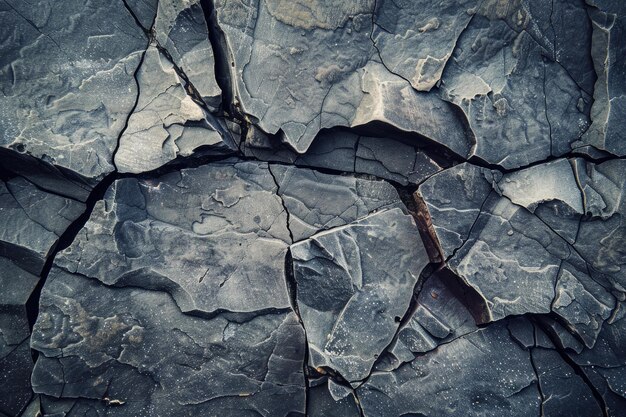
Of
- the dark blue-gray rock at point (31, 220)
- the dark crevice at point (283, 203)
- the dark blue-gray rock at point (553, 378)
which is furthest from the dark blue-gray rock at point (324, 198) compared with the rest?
the dark blue-gray rock at point (31, 220)

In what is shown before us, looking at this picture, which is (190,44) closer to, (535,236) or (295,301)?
(295,301)

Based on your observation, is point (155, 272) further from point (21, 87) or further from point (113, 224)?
point (21, 87)

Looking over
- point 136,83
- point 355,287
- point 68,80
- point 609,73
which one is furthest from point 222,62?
point 609,73

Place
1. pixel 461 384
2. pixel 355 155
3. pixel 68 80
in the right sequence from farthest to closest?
pixel 355 155
pixel 68 80
pixel 461 384

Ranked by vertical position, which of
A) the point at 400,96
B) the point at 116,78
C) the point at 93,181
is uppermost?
the point at 116,78

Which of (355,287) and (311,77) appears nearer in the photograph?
(355,287)

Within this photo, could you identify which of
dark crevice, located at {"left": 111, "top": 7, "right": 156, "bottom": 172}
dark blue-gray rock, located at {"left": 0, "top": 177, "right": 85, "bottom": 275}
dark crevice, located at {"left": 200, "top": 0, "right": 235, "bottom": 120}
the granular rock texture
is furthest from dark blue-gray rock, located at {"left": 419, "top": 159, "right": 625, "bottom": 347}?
dark blue-gray rock, located at {"left": 0, "top": 177, "right": 85, "bottom": 275}

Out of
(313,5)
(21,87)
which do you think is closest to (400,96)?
(313,5)

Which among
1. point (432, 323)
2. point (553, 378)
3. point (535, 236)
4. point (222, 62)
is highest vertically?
point (222, 62)
